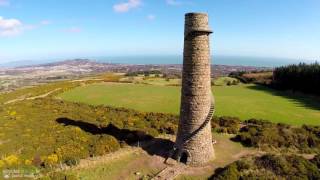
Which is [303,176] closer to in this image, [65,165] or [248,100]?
[65,165]

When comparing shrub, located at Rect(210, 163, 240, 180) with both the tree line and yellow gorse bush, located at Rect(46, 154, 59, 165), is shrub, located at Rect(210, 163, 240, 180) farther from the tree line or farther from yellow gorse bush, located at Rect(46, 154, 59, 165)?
the tree line

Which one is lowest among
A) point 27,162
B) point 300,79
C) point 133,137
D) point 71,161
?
point 27,162

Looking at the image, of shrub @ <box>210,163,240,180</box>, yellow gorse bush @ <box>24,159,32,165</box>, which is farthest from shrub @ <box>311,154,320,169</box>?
yellow gorse bush @ <box>24,159,32,165</box>

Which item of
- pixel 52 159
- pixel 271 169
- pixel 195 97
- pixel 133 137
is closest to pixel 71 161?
pixel 52 159

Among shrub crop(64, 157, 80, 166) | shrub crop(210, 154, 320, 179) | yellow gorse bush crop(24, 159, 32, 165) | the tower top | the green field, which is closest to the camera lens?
shrub crop(210, 154, 320, 179)

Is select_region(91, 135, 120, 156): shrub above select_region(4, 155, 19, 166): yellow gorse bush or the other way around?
above

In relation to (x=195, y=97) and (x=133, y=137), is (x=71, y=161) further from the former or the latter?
(x=195, y=97)
